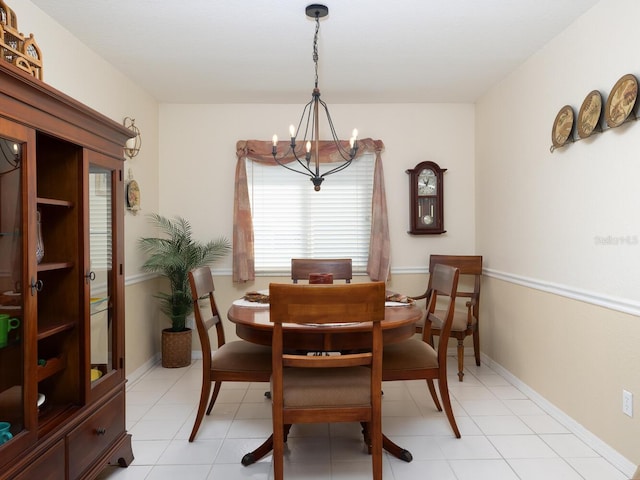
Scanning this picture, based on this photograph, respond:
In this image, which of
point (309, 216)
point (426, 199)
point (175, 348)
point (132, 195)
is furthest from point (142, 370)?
point (426, 199)

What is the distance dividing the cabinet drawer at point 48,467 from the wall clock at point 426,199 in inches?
126

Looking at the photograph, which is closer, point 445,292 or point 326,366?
point 326,366

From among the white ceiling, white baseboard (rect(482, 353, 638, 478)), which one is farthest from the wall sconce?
white baseboard (rect(482, 353, 638, 478))

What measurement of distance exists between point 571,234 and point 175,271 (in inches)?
119

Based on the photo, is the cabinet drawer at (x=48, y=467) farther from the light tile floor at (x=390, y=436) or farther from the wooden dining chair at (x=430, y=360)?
the wooden dining chair at (x=430, y=360)

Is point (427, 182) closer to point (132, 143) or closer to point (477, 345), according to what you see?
point (477, 345)

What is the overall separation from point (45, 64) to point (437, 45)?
7.91 feet

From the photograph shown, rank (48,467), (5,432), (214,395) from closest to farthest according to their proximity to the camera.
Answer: (5,432) → (48,467) → (214,395)

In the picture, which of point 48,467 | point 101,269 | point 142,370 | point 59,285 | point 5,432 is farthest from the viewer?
point 142,370

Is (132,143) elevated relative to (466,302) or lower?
elevated

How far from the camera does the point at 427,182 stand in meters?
4.07

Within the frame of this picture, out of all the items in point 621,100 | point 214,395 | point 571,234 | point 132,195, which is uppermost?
point 621,100

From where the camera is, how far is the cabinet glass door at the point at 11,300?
1.45 meters

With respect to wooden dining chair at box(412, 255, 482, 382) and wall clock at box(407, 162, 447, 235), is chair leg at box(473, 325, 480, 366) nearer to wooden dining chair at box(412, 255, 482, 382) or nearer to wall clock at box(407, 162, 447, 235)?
wooden dining chair at box(412, 255, 482, 382)
